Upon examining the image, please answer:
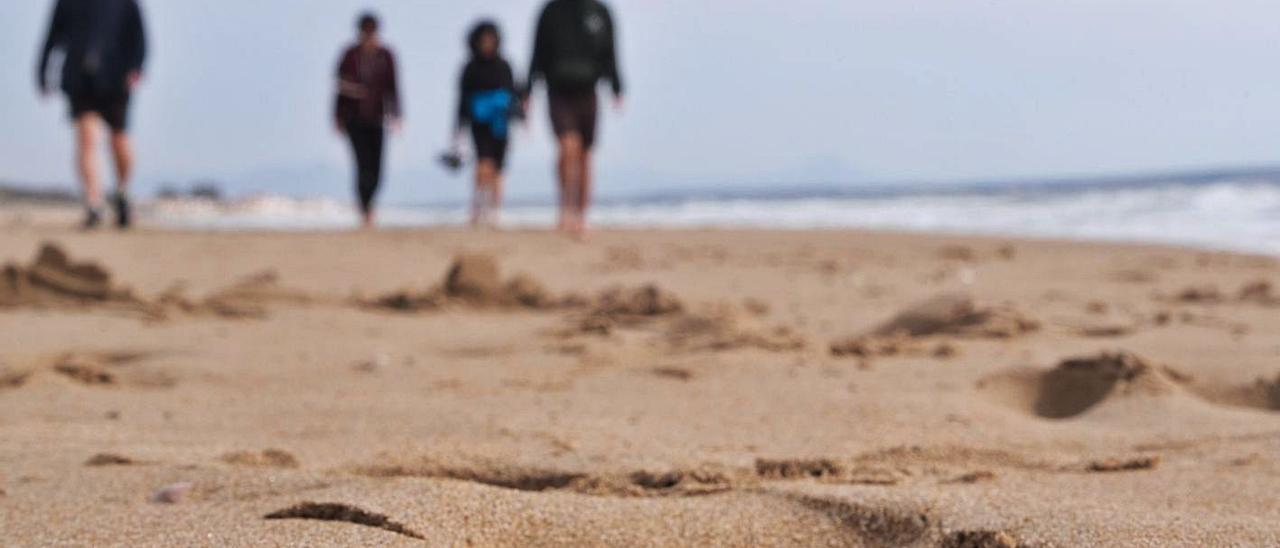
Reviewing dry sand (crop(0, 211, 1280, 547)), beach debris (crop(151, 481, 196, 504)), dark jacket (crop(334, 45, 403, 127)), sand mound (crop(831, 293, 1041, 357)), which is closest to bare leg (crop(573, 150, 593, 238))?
dark jacket (crop(334, 45, 403, 127))

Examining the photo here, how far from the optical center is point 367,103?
809 cm

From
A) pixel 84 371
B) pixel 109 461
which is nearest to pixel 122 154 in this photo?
pixel 84 371

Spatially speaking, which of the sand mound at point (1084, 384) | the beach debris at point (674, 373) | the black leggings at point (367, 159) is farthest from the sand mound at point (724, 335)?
Answer: the black leggings at point (367, 159)

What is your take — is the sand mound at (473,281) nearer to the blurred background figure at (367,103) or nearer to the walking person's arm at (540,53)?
the walking person's arm at (540,53)

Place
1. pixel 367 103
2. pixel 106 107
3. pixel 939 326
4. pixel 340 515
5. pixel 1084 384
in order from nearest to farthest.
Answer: pixel 340 515
pixel 1084 384
pixel 939 326
pixel 106 107
pixel 367 103

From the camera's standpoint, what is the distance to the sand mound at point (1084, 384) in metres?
2.37

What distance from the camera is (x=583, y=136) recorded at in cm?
726

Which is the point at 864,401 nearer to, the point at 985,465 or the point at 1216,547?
the point at 985,465

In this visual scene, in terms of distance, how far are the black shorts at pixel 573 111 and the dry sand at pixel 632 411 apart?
2464mm

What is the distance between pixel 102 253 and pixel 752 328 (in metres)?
3.39

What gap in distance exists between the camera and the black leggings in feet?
26.8

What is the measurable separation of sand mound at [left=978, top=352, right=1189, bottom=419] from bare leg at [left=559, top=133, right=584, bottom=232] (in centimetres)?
477

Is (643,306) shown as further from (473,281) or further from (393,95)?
(393,95)

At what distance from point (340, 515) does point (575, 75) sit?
5804 mm
